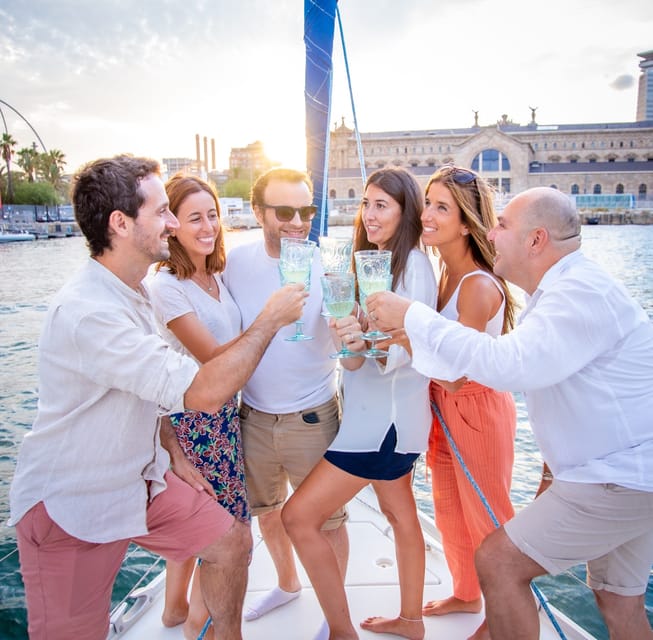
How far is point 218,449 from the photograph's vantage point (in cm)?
232

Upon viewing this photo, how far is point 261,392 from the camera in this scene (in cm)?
250

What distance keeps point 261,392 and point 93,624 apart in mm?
1053

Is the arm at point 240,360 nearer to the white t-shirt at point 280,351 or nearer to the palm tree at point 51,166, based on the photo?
the white t-shirt at point 280,351

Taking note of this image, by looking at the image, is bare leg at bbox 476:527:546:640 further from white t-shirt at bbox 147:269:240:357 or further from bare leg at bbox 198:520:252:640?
white t-shirt at bbox 147:269:240:357

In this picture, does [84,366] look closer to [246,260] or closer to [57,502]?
[57,502]

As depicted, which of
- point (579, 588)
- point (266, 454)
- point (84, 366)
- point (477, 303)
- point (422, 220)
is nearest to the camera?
point (84, 366)

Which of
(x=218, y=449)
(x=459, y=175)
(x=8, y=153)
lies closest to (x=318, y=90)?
(x=459, y=175)

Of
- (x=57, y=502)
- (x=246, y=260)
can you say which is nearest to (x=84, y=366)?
(x=57, y=502)

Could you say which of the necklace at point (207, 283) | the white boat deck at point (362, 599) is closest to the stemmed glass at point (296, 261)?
the necklace at point (207, 283)

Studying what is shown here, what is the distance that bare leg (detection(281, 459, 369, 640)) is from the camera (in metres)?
2.25

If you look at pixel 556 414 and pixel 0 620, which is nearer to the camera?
pixel 556 414

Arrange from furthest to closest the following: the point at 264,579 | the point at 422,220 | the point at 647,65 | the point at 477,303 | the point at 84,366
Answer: the point at 647,65, the point at 264,579, the point at 422,220, the point at 477,303, the point at 84,366

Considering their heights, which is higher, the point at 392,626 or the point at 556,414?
the point at 556,414

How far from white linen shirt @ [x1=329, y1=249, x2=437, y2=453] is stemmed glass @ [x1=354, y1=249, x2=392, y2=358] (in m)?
0.24
